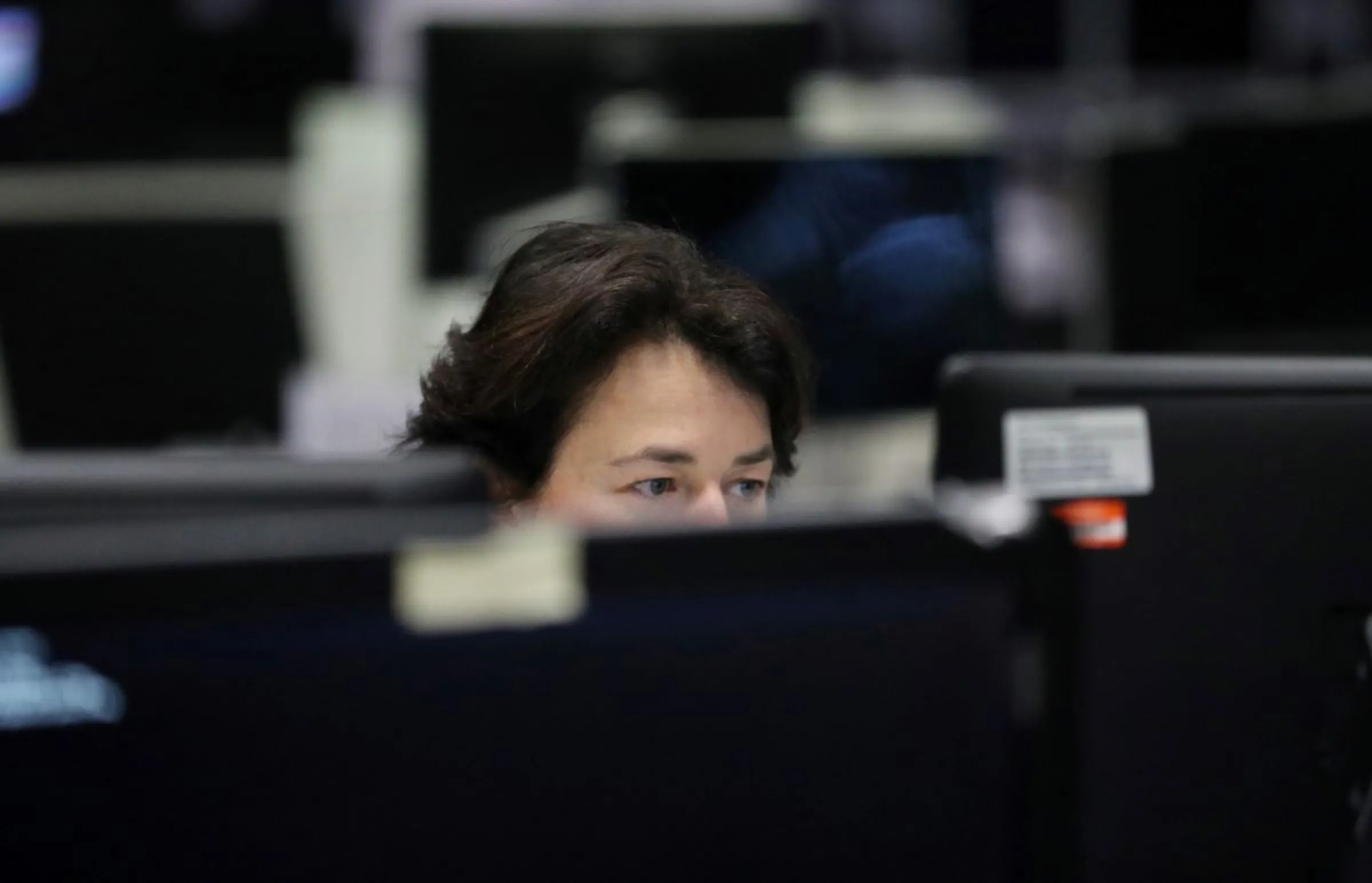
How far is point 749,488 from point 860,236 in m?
1.19

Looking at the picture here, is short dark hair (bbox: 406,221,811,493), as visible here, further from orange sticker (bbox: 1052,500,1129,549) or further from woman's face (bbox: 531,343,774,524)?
orange sticker (bbox: 1052,500,1129,549)

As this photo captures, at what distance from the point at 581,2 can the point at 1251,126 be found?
3.01m

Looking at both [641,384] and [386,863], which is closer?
[386,863]

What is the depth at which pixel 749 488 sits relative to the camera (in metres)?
1.31

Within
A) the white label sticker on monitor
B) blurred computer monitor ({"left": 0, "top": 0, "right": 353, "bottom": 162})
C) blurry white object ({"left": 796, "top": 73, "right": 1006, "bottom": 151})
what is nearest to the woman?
the white label sticker on monitor

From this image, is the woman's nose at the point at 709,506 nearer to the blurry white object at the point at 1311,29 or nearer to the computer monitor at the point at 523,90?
the computer monitor at the point at 523,90

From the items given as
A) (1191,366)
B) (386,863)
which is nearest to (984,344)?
(1191,366)

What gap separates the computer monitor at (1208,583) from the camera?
0.91 metres

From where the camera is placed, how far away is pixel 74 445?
2.46 m

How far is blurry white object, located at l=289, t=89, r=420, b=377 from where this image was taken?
268 cm

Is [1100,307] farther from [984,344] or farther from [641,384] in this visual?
[641,384]

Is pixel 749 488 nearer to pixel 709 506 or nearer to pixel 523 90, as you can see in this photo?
pixel 709 506

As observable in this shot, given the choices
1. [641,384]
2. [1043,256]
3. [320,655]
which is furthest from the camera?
[1043,256]

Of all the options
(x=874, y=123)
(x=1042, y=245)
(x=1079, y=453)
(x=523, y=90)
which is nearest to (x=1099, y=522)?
(x=1079, y=453)
